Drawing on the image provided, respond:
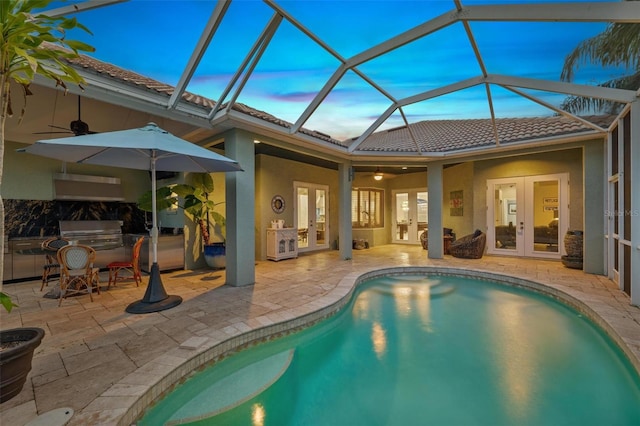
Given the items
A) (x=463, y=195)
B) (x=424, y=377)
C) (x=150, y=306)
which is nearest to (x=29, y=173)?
(x=150, y=306)

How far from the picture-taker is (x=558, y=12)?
10.4 ft

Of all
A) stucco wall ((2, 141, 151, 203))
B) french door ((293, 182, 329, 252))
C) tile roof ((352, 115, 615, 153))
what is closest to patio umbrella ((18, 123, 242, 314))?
stucco wall ((2, 141, 151, 203))

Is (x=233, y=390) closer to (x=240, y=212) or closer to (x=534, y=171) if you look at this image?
(x=240, y=212)

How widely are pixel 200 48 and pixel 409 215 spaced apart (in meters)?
9.98

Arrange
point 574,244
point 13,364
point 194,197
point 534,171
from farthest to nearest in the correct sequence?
point 534,171
point 574,244
point 194,197
point 13,364

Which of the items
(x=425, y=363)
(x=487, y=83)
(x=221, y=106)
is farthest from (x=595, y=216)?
(x=221, y=106)

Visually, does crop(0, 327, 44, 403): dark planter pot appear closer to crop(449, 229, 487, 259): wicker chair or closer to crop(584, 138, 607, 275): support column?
crop(449, 229, 487, 259): wicker chair

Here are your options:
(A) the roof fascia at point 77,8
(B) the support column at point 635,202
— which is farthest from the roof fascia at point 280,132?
(B) the support column at point 635,202

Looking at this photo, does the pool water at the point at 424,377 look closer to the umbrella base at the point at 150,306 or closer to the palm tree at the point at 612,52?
the umbrella base at the point at 150,306

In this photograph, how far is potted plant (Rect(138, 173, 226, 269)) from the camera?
581 cm

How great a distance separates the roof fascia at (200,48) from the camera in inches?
124

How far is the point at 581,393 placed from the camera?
2680mm


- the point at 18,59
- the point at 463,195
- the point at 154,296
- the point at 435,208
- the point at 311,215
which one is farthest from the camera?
the point at 311,215

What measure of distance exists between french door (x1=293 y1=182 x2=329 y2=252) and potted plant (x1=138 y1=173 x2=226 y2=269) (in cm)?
315
